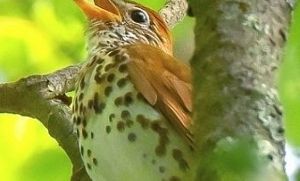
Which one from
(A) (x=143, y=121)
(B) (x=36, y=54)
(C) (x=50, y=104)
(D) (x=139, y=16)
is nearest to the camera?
(A) (x=143, y=121)

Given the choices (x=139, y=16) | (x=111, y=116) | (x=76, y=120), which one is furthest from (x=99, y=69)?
(x=139, y=16)

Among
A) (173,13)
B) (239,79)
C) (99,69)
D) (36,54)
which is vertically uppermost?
(239,79)

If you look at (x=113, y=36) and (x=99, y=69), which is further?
(x=113, y=36)

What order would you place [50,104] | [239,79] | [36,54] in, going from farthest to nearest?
[36,54]
[50,104]
[239,79]

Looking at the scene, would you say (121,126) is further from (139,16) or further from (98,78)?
(139,16)

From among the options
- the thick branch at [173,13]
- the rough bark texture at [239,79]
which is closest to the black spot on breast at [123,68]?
the thick branch at [173,13]

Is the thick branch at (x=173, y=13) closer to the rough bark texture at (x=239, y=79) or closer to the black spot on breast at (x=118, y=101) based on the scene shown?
the black spot on breast at (x=118, y=101)

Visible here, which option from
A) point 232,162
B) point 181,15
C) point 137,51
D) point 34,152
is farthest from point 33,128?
point 232,162

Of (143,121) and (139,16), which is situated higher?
(143,121)
